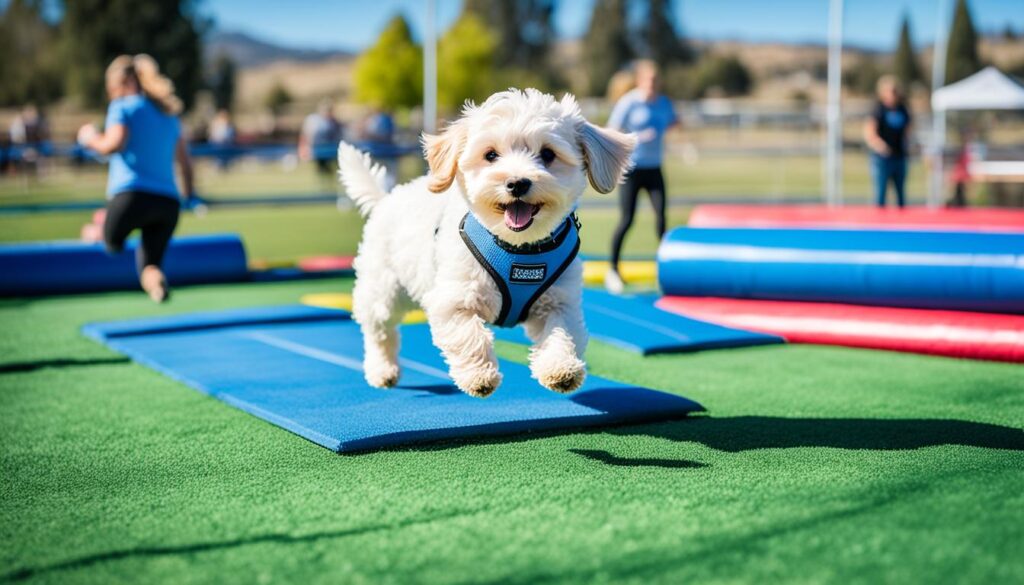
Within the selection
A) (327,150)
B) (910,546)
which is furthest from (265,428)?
(327,150)

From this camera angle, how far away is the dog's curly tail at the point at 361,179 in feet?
20.4

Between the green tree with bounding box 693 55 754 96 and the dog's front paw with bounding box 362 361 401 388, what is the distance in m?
107

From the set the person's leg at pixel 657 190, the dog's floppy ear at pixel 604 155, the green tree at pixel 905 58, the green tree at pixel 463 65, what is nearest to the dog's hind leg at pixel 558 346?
the dog's floppy ear at pixel 604 155

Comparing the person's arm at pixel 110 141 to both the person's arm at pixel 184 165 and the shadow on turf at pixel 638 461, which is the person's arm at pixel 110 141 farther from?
the shadow on turf at pixel 638 461

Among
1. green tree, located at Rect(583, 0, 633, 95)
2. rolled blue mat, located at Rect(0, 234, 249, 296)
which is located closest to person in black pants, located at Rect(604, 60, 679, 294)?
rolled blue mat, located at Rect(0, 234, 249, 296)

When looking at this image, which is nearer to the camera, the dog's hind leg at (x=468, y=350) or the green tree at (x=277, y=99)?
the dog's hind leg at (x=468, y=350)

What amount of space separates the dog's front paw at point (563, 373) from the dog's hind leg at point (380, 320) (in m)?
1.42

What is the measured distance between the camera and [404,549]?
3.60 meters

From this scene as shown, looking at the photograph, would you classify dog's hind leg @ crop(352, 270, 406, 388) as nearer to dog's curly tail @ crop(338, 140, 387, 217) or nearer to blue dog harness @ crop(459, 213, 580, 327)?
dog's curly tail @ crop(338, 140, 387, 217)

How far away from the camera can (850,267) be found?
26.5 ft

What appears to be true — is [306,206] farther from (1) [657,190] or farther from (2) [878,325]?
(2) [878,325]

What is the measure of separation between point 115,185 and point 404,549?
17.6 ft

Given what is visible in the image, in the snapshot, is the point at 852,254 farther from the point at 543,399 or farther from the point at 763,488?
the point at 763,488

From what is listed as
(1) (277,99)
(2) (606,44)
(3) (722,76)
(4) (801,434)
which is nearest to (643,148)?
(4) (801,434)
